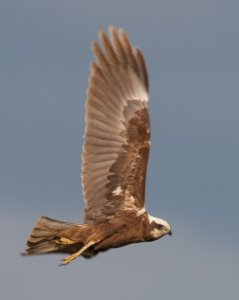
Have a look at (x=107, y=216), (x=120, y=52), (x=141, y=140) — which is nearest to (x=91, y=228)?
(x=107, y=216)

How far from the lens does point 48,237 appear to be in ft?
40.2

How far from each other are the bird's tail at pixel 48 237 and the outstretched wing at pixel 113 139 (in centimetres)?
53

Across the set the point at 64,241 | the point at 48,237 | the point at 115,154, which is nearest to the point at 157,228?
the point at 115,154

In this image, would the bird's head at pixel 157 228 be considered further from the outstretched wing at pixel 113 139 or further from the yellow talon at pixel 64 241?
the yellow talon at pixel 64 241

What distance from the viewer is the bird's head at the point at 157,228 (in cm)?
1280

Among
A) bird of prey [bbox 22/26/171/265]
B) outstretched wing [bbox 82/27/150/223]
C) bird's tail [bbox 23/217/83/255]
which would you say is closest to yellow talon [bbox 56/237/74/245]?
bird's tail [bbox 23/217/83/255]

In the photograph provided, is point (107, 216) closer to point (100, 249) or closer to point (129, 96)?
point (100, 249)

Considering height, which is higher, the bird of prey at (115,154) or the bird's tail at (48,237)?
the bird of prey at (115,154)

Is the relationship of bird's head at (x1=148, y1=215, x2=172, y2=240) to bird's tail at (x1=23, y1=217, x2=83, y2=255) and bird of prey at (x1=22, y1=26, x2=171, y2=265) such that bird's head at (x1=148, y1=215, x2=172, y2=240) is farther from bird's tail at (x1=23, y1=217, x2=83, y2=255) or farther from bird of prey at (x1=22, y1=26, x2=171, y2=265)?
bird's tail at (x1=23, y1=217, x2=83, y2=255)

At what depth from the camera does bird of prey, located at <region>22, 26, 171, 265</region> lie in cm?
1255

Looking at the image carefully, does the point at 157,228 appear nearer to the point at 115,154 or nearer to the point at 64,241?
the point at 115,154

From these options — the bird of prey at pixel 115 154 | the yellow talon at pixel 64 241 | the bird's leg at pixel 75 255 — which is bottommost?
the bird's leg at pixel 75 255

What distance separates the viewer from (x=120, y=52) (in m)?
12.7

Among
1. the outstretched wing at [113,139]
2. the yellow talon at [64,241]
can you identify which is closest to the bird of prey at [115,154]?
the outstretched wing at [113,139]
